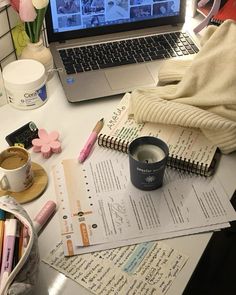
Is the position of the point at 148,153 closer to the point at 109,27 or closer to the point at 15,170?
the point at 15,170

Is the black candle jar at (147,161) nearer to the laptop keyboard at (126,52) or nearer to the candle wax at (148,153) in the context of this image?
the candle wax at (148,153)

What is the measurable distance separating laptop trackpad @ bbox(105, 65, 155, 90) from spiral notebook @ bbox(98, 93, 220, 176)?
0.10 metres

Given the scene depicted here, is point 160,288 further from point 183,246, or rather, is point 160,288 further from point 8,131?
point 8,131

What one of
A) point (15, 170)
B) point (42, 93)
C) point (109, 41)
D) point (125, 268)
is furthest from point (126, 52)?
point (125, 268)

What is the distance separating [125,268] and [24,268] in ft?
0.56

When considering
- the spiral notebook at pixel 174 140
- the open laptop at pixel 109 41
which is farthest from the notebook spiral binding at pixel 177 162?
the open laptop at pixel 109 41

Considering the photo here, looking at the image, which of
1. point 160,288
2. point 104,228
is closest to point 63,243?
point 104,228

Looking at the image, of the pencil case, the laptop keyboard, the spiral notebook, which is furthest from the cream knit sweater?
the pencil case

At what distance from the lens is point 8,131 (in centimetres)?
96

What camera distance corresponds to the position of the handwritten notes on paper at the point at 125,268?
68cm

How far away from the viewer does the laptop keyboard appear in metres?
1.08

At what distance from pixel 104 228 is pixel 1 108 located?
420 mm

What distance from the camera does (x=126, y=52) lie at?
3.67ft

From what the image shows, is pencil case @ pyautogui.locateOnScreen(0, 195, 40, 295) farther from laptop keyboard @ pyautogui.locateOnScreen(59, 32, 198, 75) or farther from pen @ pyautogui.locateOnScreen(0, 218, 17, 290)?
laptop keyboard @ pyautogui.locateOnScreen(59, 32, 198, 75)
